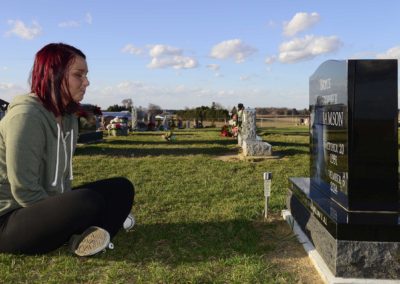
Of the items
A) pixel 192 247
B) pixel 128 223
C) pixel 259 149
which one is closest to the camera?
pixel 192 247

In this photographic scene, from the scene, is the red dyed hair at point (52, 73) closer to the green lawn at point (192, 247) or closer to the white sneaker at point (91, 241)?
the white sneaker at point (91, 241)

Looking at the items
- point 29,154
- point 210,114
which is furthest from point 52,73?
point 210,114

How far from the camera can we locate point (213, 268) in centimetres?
318

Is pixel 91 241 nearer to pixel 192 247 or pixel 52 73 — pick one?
pixel 192 247

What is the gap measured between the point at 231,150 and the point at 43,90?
10.7 meters

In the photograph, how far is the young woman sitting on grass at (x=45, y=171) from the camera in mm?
2922

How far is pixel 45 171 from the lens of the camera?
3209 millimetres

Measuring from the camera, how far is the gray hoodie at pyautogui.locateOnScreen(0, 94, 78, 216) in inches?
114

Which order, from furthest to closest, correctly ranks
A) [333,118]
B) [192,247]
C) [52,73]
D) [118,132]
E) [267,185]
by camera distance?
[118,132]
[267,185]
[192,247]
[333,118]
[52,73]

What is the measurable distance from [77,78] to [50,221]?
1057mm

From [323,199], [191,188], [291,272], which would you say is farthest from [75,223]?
[191,188]

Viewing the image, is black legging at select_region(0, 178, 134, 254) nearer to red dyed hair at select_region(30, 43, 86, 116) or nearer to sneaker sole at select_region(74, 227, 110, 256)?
sneaker sole at select_region(74, 227, 110, 256)

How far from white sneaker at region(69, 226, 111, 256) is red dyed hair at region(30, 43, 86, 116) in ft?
3.04

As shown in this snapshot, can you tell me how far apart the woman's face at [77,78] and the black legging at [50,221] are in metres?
0.72
